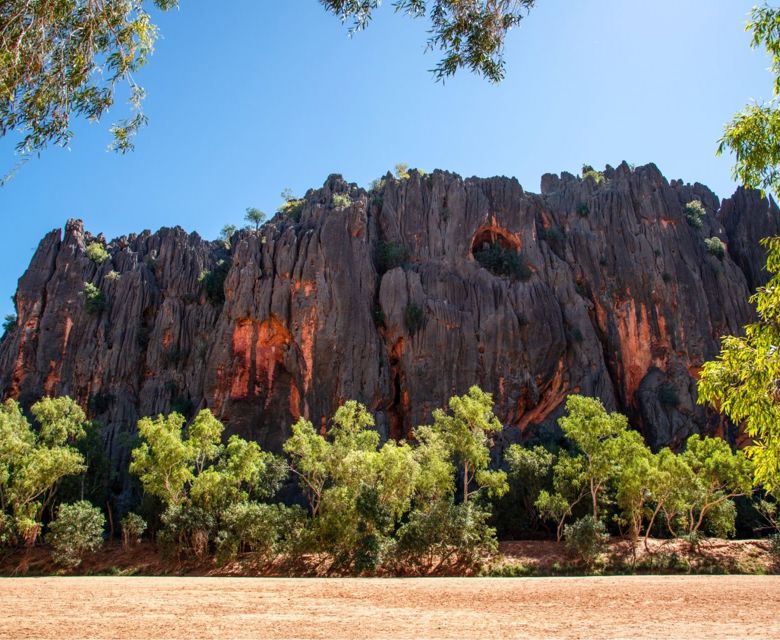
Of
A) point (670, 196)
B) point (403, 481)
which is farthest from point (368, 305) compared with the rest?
point (670, 196)

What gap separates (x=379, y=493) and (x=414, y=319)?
2328cm

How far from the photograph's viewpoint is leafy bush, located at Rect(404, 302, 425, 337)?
173 feet

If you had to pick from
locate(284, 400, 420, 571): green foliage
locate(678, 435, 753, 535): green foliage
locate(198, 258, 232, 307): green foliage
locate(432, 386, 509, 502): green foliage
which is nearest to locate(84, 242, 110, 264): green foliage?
locate(198, 258, 232, 307): green foliage

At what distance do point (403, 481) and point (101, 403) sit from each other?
38488 mm

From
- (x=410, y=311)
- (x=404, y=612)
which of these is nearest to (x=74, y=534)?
(x=404, y=612)

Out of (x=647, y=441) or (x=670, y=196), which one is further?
(x=670, y=196)

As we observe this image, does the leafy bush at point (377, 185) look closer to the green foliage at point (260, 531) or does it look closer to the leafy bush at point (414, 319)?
the leafy bush at point (414, 319)

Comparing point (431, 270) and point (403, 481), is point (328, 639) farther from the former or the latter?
point (431, 270)

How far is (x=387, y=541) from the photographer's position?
30688 mm

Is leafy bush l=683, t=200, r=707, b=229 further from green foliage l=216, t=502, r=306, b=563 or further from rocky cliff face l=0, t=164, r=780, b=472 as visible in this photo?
green foliage l=216, t=502, r=306, b=563

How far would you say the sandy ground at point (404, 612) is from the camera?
35.2ft

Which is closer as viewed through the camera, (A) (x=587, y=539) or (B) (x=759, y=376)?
(B) (x=759, y=376)

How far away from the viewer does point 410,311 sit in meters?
53.4

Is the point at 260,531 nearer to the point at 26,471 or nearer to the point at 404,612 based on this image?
the point at 26,471
